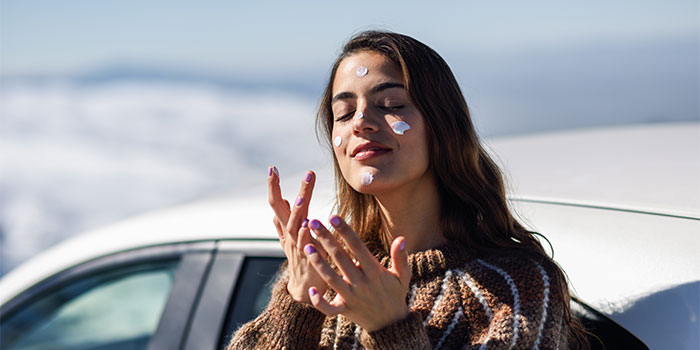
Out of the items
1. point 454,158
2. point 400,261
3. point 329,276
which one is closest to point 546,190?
point 454,158

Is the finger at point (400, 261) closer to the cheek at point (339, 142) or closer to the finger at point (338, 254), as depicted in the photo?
the finger at point (338, 254)

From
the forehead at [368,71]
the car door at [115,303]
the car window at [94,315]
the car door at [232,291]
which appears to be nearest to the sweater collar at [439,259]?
the forehead at [368,71]

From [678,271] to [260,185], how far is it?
153 centimetres

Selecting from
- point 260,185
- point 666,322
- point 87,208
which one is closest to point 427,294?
point 666,322

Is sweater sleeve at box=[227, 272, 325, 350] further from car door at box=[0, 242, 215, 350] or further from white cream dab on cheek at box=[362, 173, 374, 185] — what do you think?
car door at box=[0, 242, 215, 350]

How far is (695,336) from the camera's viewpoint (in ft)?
5.09

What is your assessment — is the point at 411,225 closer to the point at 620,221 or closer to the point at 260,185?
the point at 620,221

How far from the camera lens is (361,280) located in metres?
1.49

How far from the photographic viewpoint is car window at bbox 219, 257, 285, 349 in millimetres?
2309

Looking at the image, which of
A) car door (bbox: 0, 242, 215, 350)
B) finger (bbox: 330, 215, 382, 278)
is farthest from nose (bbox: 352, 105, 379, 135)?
car door (bbox: 0, 242, 215, 350)

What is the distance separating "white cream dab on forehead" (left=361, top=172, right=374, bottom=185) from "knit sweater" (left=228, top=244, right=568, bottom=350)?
212 mm

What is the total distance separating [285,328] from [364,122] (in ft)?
1.66

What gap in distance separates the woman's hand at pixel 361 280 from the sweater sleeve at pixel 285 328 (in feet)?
0.96

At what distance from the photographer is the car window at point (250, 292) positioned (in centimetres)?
231
